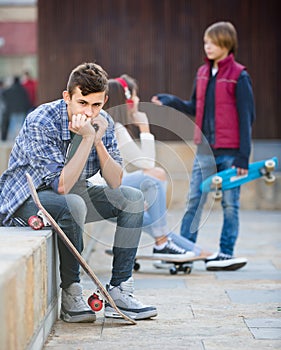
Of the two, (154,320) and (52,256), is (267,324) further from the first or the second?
(52,256)

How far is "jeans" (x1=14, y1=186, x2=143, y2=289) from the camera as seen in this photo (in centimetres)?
407

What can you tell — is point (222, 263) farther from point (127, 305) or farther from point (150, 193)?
point (127, 305)

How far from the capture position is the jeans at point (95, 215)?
13.4ft

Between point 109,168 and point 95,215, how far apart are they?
283 mm

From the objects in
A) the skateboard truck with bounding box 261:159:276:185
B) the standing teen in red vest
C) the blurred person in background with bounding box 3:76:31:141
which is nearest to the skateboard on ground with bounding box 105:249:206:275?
the standing teen in red vest

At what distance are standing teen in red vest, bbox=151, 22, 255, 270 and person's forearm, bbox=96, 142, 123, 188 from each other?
65.6 inches

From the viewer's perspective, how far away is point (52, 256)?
4.04m

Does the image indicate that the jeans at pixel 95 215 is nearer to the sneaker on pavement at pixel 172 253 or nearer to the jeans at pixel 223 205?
the sneaker on pavement at pixel 172 253

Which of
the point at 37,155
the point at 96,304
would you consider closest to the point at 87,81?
the point at 37,155

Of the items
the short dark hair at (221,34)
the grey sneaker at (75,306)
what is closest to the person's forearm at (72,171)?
the grey sneaker at (75,306)

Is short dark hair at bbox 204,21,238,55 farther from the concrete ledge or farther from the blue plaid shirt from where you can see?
the concrete ledge

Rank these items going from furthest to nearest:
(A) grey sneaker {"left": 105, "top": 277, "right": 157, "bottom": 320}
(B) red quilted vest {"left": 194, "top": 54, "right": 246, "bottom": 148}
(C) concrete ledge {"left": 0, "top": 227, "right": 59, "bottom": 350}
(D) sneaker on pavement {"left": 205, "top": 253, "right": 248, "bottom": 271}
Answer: (B) red quilted vest {"left": 194, "top": 54, "right": 246, "bottom": 148} → (D) sneaker on pavement {"left": 205, "top": 253, "right": 248, "bottom": 271} → (A) grey sneaker {"left": 105, "top": 277, "right": 157, "bottom": 320} → (C) concrete ledge {"left": 0, "top": 227, "right": 59, "bottom": 350}

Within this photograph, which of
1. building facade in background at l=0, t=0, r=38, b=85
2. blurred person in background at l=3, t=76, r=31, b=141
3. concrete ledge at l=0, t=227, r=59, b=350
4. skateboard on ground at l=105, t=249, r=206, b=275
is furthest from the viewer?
building facade in background at l=0, t=0, r=38, b=85

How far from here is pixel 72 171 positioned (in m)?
4.02
